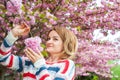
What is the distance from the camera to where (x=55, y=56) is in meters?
3.70

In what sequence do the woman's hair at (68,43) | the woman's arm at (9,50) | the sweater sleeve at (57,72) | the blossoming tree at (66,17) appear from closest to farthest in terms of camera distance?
the sweater sleeve at (57,72), the woman's arm at (9,50), the woman's hair at (68,43), the blossoming tree at (66,17)

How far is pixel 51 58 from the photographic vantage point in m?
3.72

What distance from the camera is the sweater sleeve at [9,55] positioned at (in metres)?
3.57

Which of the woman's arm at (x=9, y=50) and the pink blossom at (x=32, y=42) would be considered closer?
the pink blossom at (x=32, y=42)

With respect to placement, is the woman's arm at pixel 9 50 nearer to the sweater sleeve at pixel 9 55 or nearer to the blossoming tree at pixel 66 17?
the sweater sleeve at pixel 9 55

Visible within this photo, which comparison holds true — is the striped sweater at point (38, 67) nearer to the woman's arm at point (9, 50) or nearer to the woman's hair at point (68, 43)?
the woman's arm at point (9, 50)

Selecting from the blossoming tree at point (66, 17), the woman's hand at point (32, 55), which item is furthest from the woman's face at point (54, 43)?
the blossoming tree at point (66, 17)

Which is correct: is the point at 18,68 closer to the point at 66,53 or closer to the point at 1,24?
the point at 66,53

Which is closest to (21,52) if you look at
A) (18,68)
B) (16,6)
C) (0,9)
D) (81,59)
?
(0,9)

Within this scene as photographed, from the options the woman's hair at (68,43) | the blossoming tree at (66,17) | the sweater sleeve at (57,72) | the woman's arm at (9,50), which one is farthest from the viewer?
the blossoming tree at (66,17)

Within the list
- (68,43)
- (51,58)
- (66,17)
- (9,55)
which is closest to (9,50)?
(9,55)

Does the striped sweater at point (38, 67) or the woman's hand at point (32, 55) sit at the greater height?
the woman's hand at point (32, 55)

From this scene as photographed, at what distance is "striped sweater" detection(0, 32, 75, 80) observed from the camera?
3.38 meters

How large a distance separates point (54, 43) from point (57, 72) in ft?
1.10
